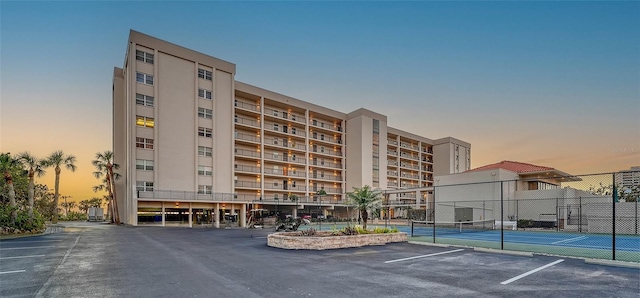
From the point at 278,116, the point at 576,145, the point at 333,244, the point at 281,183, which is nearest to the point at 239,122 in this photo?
the point at 278,116

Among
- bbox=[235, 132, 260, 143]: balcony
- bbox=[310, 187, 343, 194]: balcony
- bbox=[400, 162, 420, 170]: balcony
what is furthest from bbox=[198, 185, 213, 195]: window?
bbox=[400, 162, 420, 170]: balcony

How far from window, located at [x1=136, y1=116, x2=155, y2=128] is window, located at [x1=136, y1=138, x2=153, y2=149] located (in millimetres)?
1979

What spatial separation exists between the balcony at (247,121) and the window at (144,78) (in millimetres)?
14480

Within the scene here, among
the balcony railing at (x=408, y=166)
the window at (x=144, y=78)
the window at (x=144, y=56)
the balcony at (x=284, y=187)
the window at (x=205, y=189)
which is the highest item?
the window at (x=144, y=56)

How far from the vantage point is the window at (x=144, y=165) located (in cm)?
4138

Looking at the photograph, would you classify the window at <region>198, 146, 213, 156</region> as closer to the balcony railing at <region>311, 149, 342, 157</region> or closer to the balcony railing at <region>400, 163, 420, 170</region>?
the balcony railing at <region>311, 149, 342, 157</region>

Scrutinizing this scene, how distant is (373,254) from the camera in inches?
565

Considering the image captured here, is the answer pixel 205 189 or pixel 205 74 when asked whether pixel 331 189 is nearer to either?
pixel 205 189

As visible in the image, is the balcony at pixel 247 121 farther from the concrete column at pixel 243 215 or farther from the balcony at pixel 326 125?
the concrete column at pixel 243 215

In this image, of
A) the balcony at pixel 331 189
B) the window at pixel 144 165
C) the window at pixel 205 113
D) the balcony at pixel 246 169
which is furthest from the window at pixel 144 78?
the balcony at pixel 331 189

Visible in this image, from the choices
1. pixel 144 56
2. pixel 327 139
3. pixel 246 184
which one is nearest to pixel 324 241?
pixel 144 56

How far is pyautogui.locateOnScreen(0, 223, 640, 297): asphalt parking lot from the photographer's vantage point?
25.7 ft

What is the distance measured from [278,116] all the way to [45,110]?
33.4 m

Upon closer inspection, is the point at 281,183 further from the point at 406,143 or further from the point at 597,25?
the point at 597,25
